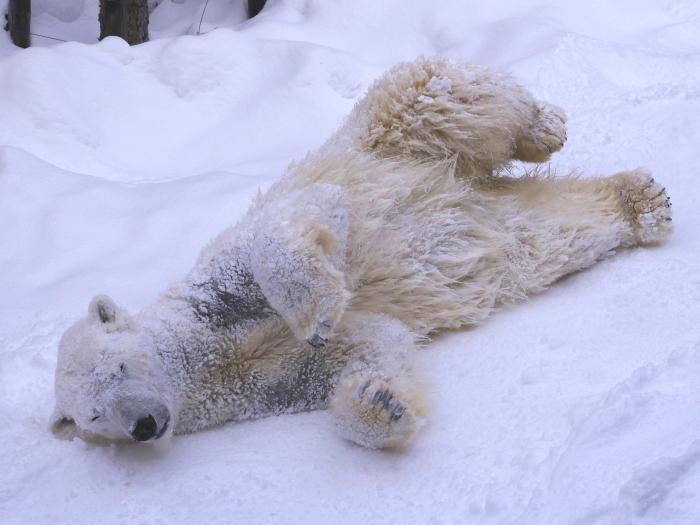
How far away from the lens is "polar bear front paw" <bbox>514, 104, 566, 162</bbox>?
3434 mm

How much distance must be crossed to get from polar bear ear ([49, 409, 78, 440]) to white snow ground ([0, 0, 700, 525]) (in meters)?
0.06

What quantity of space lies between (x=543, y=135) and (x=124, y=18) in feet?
15.5

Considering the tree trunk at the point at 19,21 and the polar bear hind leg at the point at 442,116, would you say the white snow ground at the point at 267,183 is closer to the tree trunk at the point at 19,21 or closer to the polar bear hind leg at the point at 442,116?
the polar bear hind leg at the point at 442,116

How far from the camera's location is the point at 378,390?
8.11 ft

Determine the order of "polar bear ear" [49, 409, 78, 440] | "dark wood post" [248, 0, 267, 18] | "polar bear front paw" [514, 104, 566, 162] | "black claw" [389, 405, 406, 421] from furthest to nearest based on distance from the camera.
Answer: "dark wood post" [248, 0, 267, 18] → "polar bear front paw" [514, 104, 566, 162] → "polar bear ear" [49, 409, 78, 440] → "black claw" [389, 405, 406, 421]

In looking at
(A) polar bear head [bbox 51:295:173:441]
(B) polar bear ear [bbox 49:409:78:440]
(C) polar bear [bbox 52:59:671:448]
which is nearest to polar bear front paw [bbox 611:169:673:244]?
(C) polar bear [bbox 52:59:671:448]

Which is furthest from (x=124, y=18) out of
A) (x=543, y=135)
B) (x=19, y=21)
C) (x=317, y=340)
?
(x=317, y=340)

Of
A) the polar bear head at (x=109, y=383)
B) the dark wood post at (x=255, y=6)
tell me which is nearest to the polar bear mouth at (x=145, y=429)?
the polar bear head at (x=109, y=383)

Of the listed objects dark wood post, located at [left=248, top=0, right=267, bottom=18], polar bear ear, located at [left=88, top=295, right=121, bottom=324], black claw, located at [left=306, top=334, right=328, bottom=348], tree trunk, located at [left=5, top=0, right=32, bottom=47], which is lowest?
tree trunk, located at [left=5, top=0, right=32, bottom=47]

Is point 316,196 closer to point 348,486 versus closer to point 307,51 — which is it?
point 348,486

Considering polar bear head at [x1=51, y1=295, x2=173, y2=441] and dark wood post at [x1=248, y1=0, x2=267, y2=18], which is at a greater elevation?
polar bear head at [x1=51, y1=295, x2=173, y2=441]

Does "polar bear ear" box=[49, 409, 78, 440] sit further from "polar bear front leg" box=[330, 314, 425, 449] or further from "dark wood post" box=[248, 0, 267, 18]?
"dark wood post" box=[248, 0, 267, 18]

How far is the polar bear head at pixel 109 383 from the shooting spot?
8.25 feet

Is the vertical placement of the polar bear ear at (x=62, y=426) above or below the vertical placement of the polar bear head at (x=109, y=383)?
below
